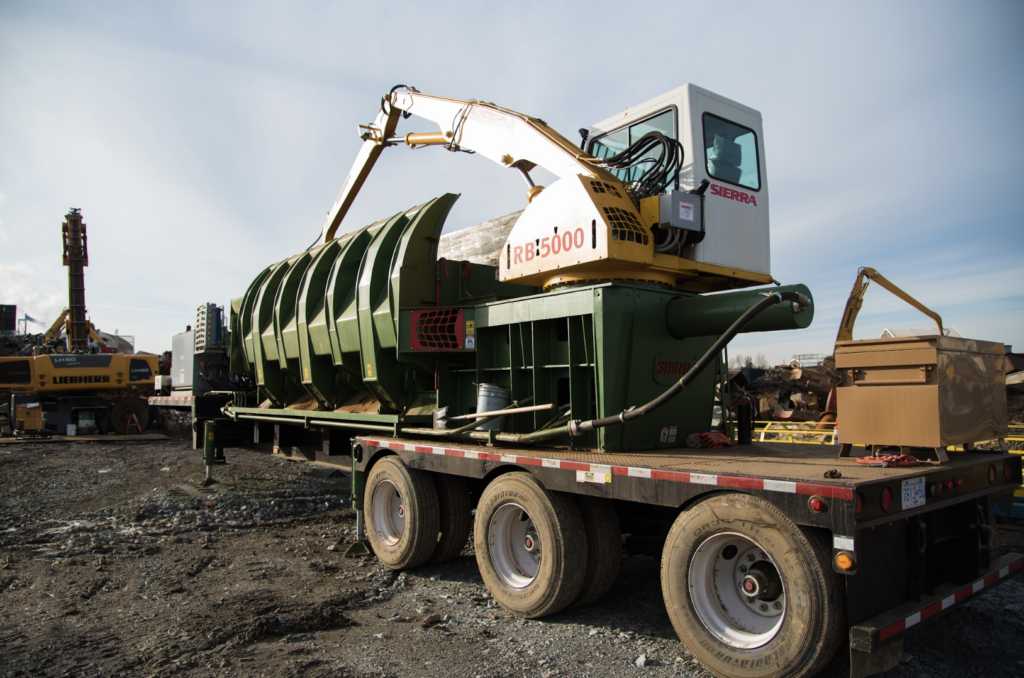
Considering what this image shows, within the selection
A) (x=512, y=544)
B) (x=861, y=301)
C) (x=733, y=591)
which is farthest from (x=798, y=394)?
(x=733, y=591)

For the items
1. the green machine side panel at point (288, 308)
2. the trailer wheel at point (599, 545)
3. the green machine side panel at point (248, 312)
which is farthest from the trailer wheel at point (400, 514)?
the green machine side panel at point (248, 312)

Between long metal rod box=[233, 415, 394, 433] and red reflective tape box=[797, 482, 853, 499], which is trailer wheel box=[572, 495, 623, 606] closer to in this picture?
red reflective tape box=[797, 482, 853, 499]

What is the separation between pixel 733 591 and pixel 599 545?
1.14m

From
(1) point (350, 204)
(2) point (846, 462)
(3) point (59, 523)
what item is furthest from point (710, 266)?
(3) point (59, 523)

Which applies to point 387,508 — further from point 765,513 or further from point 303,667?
point 765,513

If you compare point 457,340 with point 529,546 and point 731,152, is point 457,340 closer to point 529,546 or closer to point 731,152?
point 529,546

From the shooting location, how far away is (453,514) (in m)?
6.30

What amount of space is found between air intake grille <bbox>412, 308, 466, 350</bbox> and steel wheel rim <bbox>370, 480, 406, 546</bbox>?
1.45 metres

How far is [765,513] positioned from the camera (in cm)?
351

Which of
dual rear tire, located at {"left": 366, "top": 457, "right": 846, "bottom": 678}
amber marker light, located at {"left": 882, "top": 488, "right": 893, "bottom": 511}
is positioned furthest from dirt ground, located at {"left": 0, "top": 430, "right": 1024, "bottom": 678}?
amber marker light, located at {"left": 882, "top": 488, "right": 893, "bottom": 511}

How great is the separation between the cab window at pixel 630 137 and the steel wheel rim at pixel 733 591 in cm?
350

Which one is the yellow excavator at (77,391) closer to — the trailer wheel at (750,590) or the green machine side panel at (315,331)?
the green machine side panel at (315,331)

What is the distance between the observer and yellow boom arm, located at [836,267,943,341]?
6.11 m

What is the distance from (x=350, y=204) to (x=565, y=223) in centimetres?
692
